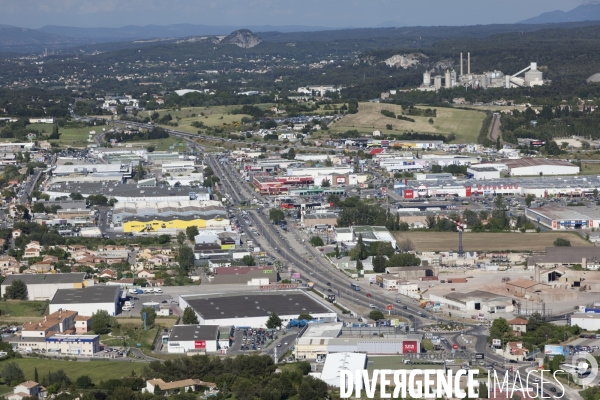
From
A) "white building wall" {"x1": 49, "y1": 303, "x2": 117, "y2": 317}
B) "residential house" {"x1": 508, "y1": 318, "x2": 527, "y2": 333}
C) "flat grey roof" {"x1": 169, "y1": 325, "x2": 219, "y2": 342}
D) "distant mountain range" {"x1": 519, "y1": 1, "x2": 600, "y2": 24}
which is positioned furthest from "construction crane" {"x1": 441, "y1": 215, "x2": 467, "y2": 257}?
"distant mountain range" {"x1": 519, "y1": 1, "x2": 600, "y2": 24}

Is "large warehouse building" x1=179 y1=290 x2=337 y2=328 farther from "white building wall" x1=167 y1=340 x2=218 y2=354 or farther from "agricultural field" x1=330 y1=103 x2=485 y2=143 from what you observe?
"agricultural field" x1=330 y1=103 x2=485 y2=143

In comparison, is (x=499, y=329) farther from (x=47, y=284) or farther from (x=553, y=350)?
(x=47, y=284)

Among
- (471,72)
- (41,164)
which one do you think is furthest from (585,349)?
(471,72)

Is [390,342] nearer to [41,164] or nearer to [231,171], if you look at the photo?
[231,171]

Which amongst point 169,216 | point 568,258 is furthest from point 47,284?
point 568,258

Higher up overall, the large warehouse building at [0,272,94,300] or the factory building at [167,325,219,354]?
the factory building at [167,325,219,354]

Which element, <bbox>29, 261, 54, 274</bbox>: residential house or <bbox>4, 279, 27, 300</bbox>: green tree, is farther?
<bbox>29, 261, 54, 274</bbox>: residential house
